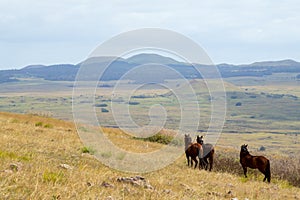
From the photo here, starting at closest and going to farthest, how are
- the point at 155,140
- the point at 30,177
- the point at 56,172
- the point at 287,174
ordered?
the point at 30,177
the point at 56,172
the point at 287,174
the point at 155,140

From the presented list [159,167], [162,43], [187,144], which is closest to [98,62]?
[162,43]

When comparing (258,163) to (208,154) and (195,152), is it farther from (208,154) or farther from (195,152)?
(195,152)

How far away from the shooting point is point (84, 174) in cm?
977

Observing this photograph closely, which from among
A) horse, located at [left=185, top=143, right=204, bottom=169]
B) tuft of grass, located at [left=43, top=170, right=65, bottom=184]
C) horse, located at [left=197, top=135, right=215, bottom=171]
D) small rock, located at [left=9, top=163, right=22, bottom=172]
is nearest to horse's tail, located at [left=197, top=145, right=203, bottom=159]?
horse, located at [left=185, top=143, right=204, bottom=169]

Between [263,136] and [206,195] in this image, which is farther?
[263,136]

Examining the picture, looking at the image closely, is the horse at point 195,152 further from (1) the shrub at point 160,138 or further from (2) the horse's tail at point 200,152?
(1) the shrub at point 160,138

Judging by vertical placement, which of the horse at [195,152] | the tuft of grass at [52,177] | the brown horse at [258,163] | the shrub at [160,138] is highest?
the tuft of grass at [52,177]

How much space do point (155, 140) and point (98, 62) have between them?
17.8m

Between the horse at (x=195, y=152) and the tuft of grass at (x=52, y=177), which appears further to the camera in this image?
the horse at (x=195, y=152)

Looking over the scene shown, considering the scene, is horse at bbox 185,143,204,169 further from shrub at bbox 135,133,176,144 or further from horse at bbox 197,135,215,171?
shrub at bbox 135,133,176,144

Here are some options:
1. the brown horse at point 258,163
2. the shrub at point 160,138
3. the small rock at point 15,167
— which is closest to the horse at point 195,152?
the brown horse at point 258,163

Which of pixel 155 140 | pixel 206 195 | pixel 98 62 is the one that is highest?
pixel 98 62

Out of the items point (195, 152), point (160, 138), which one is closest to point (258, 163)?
point (195, 152)

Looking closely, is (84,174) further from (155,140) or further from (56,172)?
(155,140)
